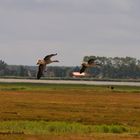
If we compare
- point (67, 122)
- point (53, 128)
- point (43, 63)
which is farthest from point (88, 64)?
point (67, 122)

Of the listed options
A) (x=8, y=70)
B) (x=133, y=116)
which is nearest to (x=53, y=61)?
(x=133, y=116)

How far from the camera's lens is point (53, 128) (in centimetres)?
3284

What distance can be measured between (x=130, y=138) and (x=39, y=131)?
4.32m

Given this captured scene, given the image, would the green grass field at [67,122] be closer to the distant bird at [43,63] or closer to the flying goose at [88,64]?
the flying goose at [88,64]

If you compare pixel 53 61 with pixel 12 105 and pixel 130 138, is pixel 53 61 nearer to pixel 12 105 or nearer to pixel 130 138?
pixel 130 138

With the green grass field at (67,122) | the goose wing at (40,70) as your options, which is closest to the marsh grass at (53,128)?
the green grass field at (67,122)

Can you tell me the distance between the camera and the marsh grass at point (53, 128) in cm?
3150

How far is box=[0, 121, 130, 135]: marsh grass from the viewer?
103 ft

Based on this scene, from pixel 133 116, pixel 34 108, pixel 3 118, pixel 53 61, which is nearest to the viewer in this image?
pixel 53 61

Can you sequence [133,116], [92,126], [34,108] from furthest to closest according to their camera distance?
1. [34,108]
2. [133,116]
3. [92,126]

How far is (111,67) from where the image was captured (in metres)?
164

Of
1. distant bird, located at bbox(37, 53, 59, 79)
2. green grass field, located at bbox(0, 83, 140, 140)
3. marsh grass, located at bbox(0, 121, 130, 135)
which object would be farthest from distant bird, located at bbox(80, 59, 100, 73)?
marsh grass, located at bbox(0, 121, 130, 135)

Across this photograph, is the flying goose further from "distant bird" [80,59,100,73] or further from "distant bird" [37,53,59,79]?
"distant bird" [37,53,59,79]

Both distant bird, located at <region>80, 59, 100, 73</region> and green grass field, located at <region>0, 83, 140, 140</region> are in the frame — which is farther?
green grass field, located at <region>0, 83, 140, 140</region>
